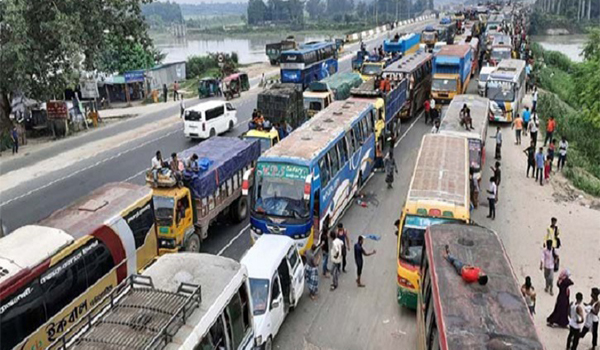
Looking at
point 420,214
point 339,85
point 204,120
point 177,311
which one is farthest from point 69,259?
point 339,85

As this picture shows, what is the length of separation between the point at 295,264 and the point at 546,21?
118633 mm

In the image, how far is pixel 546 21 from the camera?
114812 mm

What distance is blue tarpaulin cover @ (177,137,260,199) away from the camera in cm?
1516

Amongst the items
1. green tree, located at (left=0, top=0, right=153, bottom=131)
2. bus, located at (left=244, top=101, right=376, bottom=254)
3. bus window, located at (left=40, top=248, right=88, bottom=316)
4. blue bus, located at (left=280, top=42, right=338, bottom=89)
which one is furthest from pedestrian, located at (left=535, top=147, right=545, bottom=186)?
blue bus, located at (left=280, top=42, right=338, bottom=89)

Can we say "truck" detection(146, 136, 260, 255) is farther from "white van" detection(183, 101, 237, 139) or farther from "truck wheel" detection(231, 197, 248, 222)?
"white van" detection(183, 101, 237, 139)

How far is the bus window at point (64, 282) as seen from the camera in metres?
10.1

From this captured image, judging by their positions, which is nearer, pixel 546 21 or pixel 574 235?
pixel 574 235

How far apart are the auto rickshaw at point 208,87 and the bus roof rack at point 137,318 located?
117 feet

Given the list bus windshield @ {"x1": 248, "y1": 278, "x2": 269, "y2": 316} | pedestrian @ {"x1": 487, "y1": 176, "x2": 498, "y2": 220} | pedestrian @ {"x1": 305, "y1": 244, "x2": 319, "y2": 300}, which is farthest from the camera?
pedestrian @ {"x1": 487, "y1": 176, "x2": 498, "y2": 220}

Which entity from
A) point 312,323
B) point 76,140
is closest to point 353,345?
point 312,323

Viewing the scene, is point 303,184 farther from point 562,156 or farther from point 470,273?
point 562,156

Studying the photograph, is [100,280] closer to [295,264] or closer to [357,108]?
[295,264]

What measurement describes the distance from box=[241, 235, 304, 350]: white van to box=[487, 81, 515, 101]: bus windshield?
19794 millimetres

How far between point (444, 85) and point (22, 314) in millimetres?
26711
